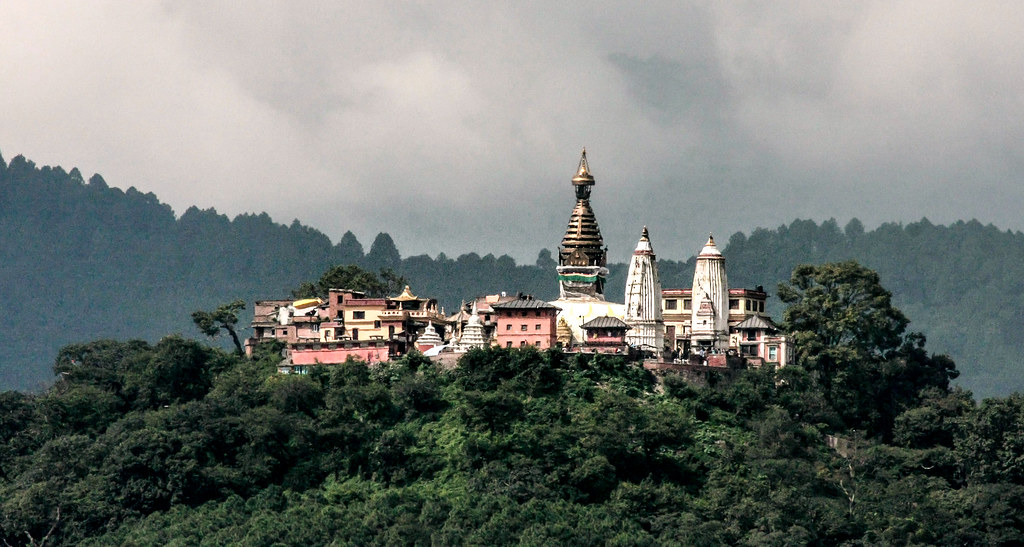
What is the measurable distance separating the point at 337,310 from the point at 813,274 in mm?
16688

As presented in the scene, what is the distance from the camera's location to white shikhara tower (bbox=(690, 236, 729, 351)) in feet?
261

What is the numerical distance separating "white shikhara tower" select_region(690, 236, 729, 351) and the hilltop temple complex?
0.11 feet

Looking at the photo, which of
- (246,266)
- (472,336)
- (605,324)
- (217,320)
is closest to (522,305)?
(472,336)

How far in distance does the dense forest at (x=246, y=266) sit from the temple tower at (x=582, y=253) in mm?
53702

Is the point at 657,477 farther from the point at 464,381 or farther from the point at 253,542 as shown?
the point at 253,542

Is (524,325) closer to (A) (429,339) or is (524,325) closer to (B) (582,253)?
(A) (429,339)

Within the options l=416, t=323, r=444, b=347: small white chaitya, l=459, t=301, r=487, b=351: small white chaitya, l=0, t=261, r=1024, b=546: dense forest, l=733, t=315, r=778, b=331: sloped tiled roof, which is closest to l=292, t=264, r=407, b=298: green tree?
l=416, t=323, r=444, b=347: small white chaitya

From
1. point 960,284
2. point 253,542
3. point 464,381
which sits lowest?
point 253,542

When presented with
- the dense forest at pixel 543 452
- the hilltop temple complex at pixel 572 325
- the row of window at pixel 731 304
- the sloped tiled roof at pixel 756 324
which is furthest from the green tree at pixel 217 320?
the sloped tiled roof at pixel 756 324

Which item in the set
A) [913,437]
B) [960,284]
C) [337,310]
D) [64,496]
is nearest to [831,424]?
[913,437]

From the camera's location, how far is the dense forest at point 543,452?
6894 centimetres

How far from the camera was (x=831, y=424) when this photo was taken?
250 feet

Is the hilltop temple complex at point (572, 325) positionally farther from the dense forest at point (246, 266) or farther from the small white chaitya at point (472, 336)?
the dense forest at point (246, 266)

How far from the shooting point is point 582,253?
8600 centimetres
